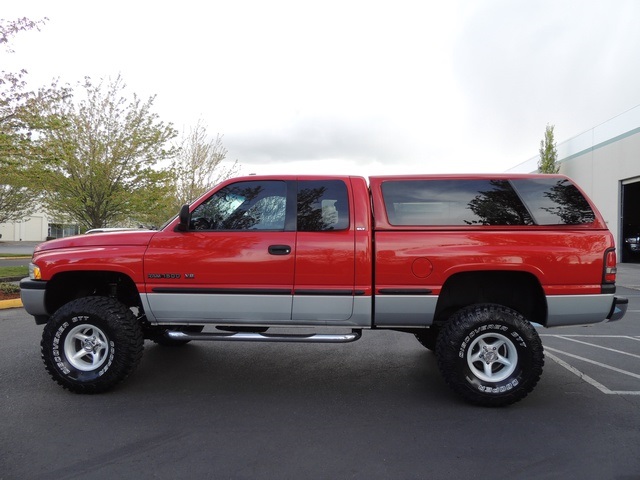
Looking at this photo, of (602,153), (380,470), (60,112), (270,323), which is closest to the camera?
(380,470)

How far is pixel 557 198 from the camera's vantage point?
408 centimetres

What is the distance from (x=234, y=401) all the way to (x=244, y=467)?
45.9 inches

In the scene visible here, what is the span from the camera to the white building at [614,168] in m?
22.0

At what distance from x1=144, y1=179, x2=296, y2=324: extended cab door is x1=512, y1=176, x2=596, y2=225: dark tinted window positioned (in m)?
2.17

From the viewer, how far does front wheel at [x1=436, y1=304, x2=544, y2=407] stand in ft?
12.7

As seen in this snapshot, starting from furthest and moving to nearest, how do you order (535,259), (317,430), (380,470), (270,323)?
(270,323)
(535,259)
(317,430)
(380,470)

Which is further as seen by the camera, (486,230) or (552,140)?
(552,140)

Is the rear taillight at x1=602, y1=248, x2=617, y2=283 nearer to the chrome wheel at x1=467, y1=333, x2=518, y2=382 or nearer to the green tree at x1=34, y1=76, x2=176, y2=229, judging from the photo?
the chrome wheel at x1=467, y1=333, x2=518, y2=382

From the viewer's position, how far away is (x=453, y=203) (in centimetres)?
416

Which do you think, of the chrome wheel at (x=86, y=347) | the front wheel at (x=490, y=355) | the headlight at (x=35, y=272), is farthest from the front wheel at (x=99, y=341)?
the front wheel at (x=490, y=355)

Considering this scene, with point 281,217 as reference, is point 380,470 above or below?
below

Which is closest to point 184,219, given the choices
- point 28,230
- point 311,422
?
point 311,422

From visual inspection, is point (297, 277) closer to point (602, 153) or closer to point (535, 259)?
point (535, 259)

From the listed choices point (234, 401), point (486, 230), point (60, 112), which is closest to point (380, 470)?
point (234, 401)
